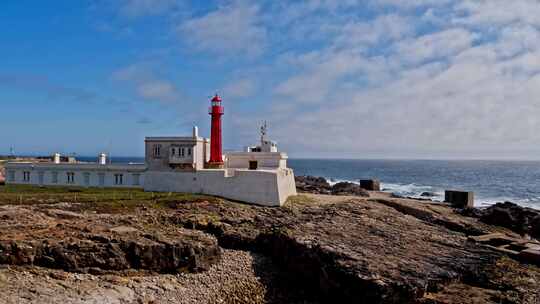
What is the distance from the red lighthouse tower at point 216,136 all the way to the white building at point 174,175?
2.25ft

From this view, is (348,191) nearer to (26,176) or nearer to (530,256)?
(530,256)

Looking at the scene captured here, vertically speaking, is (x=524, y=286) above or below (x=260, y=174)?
below

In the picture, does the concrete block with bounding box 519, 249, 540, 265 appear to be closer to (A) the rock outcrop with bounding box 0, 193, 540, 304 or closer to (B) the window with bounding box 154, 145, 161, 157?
(A) the rock outcrop with bounding box 0, 193, 540, 304

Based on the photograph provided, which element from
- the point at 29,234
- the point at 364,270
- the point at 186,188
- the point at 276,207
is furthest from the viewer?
the point at 186,188

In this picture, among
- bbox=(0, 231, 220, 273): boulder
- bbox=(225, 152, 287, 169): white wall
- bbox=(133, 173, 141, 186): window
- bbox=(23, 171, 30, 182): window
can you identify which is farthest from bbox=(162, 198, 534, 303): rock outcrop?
bbox=(23, 171, 30, 182): window

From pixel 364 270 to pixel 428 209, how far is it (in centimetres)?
1971

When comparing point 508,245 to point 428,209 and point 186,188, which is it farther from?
point 186,188

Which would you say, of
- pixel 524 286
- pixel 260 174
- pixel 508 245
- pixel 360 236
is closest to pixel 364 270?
pixel 360 236

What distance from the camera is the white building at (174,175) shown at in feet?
97.9

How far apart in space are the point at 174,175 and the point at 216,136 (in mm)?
4622

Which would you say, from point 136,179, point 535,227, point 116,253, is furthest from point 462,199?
point 116,253

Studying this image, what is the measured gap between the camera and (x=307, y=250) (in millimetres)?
19250

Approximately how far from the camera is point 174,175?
3178 cm

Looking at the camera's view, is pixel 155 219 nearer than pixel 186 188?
Yes
